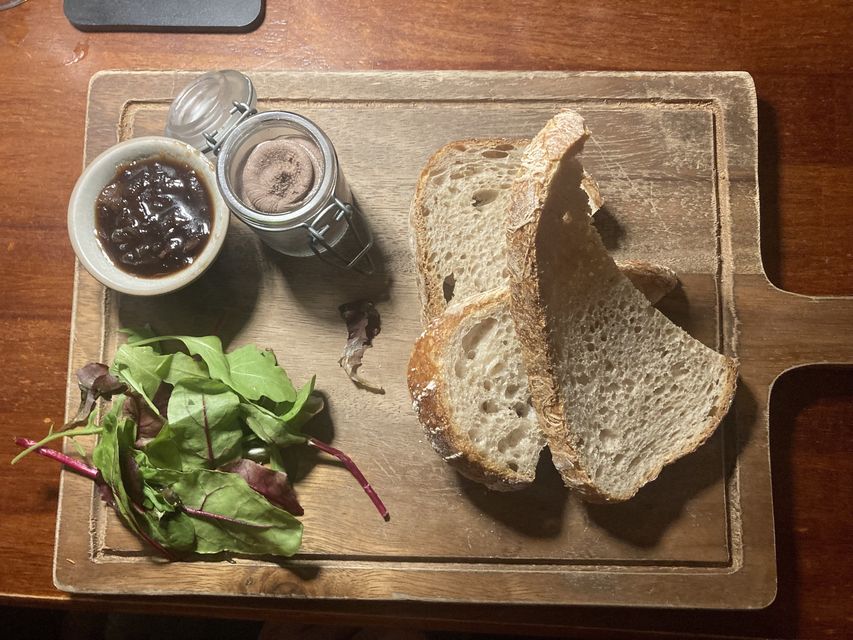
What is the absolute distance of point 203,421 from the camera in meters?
1.58

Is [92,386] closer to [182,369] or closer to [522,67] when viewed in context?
[182,369]

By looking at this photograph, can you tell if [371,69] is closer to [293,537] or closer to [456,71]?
[456,71]

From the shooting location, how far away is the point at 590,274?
5.22 ft

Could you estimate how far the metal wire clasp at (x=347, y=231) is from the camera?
1.56 m

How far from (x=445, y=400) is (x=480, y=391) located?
3.8 inches

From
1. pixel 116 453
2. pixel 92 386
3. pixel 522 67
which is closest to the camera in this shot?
pixel 116 453

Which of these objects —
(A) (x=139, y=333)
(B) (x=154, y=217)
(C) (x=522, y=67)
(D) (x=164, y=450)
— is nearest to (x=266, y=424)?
(D) (x=164, y=450)

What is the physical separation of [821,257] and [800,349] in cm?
27

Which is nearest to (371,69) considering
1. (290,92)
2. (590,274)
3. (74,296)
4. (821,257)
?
(290,92)

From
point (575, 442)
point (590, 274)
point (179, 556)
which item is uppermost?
point (590, 274)

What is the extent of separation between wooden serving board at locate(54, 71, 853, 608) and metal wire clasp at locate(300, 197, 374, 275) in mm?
37

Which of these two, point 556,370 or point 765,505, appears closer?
point 556,370

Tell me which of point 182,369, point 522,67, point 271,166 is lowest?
point 182,369

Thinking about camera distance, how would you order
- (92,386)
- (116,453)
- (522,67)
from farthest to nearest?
1. (522,67)
2. (92,386)
3. (116,453)
